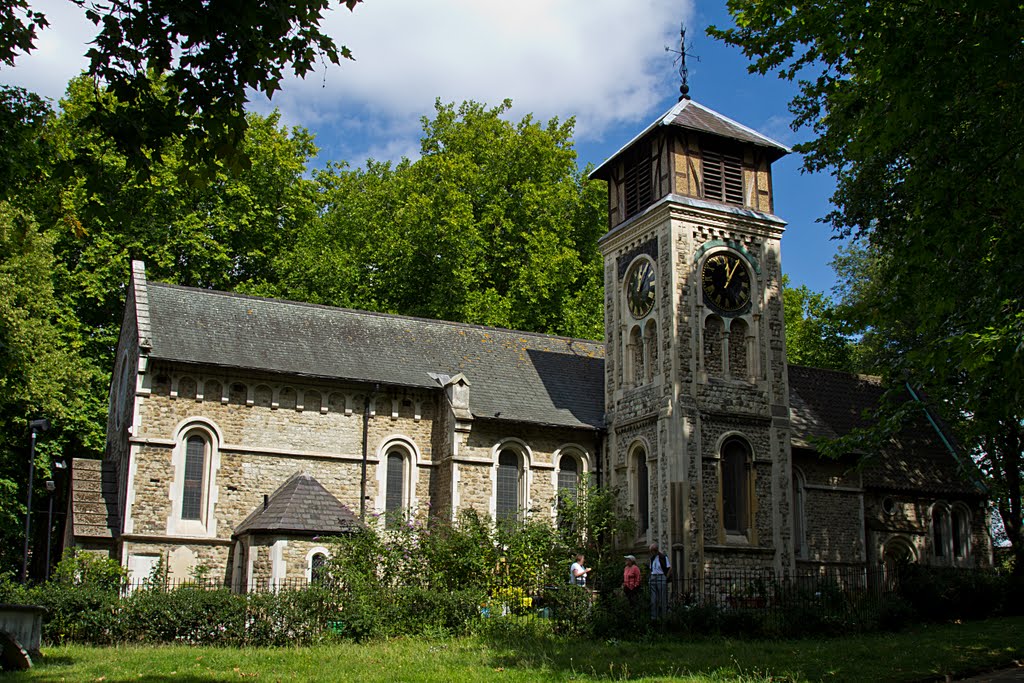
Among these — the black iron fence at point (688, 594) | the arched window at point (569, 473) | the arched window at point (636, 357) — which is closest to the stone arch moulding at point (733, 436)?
the arched window at point (636, 357)

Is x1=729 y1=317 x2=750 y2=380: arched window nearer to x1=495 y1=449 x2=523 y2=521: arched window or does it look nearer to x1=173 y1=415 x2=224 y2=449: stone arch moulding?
x1=495 y1=449 x2=523 y2=521: arched window

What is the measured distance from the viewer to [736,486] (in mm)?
26219

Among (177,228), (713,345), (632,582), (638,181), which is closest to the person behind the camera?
(632,582)

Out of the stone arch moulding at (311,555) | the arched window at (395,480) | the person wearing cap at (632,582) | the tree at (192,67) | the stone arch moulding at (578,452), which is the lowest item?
the person wearing cap at (632,582)

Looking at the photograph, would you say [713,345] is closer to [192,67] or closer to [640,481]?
[640,481]

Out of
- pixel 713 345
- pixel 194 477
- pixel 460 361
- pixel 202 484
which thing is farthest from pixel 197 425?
pixel 713 345

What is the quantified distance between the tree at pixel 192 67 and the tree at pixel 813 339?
30747mm

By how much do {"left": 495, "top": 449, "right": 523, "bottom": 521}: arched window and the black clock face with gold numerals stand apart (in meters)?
6.86

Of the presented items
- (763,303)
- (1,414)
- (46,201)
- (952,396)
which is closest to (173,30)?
(46,201)

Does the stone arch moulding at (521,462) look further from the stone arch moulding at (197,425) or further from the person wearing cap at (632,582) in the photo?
the person wearing cap at (632,582)

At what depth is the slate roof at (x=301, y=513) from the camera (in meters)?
23.2

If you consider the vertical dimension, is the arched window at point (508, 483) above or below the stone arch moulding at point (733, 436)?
below

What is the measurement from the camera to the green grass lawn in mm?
13430

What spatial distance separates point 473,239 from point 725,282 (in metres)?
13.5
